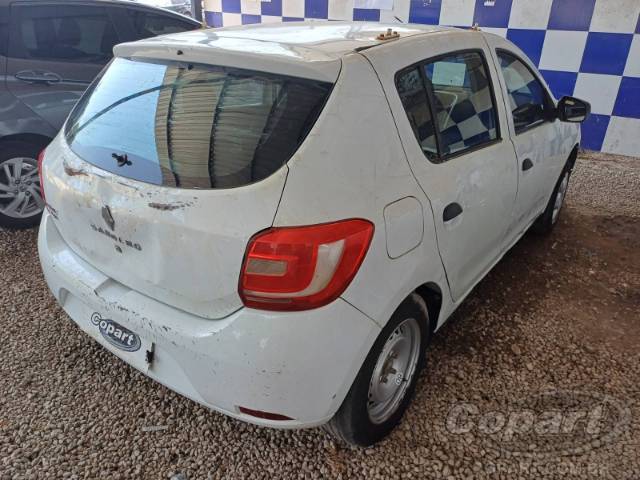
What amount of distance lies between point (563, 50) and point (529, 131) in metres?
2.94

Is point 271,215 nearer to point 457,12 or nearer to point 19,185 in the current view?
point 19,185

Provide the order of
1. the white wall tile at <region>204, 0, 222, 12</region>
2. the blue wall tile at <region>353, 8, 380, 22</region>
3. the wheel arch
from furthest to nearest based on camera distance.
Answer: the white wall tile at <region>204, 0, 222, 12</region>, the blue wall tile at <region>353, 8, 380, 22</region>, the wheel arch

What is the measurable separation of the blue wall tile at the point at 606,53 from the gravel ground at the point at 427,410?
2.81 metres

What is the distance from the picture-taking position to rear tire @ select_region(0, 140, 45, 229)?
3072 millimetres

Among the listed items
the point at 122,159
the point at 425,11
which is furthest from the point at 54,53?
the point at 425,11

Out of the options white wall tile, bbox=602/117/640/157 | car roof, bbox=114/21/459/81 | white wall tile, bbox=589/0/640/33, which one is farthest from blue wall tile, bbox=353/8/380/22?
car roof, bbox=114/21/459/81

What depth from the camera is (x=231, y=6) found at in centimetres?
642

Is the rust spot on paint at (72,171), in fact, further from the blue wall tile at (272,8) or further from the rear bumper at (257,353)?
the blue wall tile at (272,8)

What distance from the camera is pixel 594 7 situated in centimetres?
446

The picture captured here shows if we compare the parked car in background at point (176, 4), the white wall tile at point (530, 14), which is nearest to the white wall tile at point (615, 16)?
the white wall tile at point (530, 14)

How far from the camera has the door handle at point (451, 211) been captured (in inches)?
67.1

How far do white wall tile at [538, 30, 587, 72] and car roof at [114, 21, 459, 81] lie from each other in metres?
3.34

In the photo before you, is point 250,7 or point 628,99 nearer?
point 628,99

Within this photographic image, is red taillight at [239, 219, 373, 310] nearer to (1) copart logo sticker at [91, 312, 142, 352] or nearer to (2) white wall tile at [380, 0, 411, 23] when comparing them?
(1) copart logo sticker at [91, 312, 142, 352]
